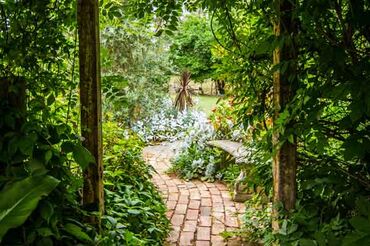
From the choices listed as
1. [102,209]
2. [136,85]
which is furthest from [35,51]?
[136,85]

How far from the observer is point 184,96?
9891 millimetres

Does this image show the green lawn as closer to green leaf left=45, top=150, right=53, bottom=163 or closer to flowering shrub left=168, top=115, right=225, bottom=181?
flowering shrub left=168, top=115, right=225, bottom=181

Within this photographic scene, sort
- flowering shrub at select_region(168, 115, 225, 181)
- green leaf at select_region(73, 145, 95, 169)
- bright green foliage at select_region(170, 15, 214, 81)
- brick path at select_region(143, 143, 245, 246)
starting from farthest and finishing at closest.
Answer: bright green foliage at select_region(170, 15, 214, 81) < flowering shrub at select_region(168, 115, 225, 181) < brick path at select_region(143, 143, 245, 246) < green leaf at select_region(73, 145, 95, 169)

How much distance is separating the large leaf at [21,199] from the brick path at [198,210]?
6.67ft

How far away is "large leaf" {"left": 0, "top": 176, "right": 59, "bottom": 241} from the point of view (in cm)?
118

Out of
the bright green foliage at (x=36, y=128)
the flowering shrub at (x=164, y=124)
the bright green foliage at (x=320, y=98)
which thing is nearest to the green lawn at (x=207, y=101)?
the flowering shrub at (x=164, y=124)

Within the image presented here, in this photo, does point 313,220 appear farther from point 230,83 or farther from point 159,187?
point 159,187

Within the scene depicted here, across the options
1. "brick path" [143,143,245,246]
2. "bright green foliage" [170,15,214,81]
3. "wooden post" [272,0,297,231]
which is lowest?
"brick path" [143,143,245,246]

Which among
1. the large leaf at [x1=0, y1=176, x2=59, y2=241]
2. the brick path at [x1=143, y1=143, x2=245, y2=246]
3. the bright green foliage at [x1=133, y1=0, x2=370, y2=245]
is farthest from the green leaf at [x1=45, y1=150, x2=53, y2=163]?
the brick path at [x1=143, y1=143, x2=245, y2=246]

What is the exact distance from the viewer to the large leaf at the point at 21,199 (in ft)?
3.86

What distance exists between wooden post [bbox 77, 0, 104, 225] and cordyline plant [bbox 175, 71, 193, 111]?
7.57m

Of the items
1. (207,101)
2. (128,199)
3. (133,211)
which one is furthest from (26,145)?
(207,101)

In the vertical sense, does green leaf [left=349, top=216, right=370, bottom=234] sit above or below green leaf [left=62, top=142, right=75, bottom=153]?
below

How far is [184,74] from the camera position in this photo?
10219 millimetres
